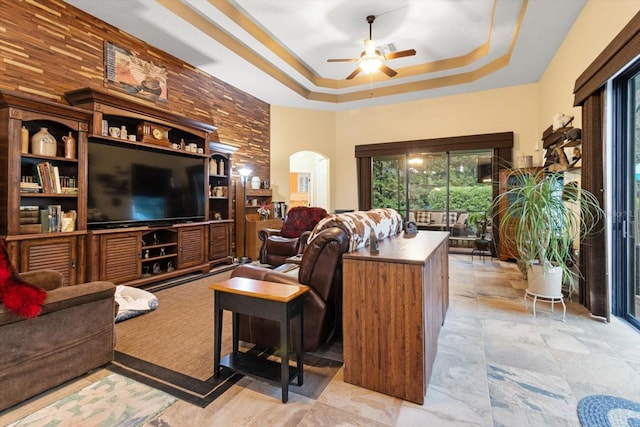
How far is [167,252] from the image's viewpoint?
4.39 meters

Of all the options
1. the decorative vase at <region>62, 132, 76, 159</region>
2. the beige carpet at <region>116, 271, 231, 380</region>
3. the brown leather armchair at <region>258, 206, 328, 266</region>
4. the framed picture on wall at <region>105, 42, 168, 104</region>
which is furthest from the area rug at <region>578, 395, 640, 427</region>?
the framed picture on wall at <region>105, 42, 168, 104</region>

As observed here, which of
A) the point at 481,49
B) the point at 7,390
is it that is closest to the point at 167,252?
the point at 7,390

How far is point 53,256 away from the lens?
3.08m

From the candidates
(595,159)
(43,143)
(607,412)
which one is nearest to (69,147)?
(43,143)

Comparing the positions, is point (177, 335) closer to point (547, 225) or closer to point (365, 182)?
point (547, 225)

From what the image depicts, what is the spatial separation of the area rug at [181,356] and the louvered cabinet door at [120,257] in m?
0.75

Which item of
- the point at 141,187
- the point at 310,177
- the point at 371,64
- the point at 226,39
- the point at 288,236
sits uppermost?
the point at 226,39

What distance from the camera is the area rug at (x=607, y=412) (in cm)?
156

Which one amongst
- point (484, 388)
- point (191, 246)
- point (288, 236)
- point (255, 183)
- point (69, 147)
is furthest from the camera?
point (255, 183)

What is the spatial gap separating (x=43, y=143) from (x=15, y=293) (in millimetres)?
2252

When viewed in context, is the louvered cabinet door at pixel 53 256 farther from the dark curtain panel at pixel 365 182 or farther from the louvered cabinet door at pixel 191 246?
the dark curtain panel at pixel 365 182

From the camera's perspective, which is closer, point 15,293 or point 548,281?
point 15,293

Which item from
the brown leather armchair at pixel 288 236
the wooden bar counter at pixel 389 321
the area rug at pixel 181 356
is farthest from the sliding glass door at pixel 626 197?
the brown leather armchair at pixel 288 236

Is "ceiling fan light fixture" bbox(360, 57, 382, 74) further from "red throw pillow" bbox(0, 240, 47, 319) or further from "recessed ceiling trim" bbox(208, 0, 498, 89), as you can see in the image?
"red throw pillow" bbox(0, 240, 47, 319)
